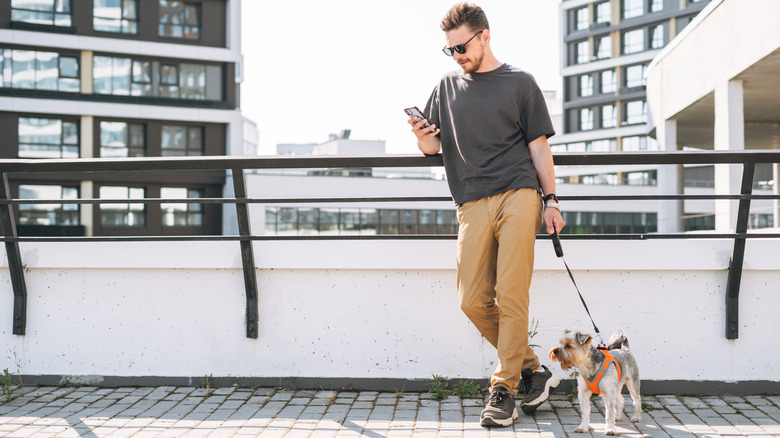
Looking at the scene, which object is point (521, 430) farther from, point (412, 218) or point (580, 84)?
point (580, 84)

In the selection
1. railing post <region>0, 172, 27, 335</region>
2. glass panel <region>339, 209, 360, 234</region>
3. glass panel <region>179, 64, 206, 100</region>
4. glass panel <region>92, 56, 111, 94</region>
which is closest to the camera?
railing post <region>0, 172, 27, 335</region>

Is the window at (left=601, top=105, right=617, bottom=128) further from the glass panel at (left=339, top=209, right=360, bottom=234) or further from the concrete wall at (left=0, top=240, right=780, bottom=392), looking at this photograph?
the concrete wall at (left=0, top=240, right=780, bottom=392)

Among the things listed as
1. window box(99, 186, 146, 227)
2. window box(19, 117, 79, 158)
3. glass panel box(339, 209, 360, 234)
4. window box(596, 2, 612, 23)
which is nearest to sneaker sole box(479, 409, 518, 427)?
window box(99, 186, 146, 227)

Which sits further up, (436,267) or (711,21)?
(711,21)

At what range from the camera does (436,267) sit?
208 inches

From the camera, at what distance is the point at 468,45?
14.2 feet

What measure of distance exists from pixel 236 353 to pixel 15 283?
1754 millimetres

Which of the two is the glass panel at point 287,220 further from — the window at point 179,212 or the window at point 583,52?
the window at point 583,52

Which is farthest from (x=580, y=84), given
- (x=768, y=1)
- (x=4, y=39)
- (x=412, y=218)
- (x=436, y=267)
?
(x=436, y=267)

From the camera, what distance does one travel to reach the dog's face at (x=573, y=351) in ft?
14.1

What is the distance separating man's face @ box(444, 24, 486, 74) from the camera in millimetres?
4316

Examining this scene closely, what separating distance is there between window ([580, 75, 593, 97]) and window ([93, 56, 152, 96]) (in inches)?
1797

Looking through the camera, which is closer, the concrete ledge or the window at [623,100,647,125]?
the concrete ledge

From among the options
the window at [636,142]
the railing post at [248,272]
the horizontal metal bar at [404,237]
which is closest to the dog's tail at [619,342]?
the horizontal metal bar at [404,237]
